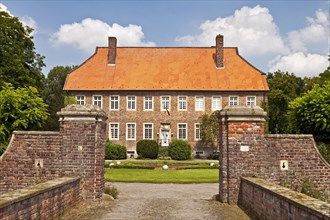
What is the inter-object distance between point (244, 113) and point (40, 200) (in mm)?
5235

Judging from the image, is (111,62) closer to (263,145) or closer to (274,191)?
(263,145)

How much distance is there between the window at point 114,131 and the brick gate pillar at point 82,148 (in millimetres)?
26928

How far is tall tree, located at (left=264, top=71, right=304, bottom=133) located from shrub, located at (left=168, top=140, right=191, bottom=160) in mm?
12561

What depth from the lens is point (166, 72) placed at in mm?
38438

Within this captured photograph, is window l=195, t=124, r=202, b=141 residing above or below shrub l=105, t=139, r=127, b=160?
above

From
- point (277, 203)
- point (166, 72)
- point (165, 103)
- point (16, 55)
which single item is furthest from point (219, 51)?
point (277, 203)

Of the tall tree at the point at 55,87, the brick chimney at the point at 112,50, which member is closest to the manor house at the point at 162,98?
the brick chimney at the point at 112,50

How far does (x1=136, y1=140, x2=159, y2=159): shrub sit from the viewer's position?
34.1m

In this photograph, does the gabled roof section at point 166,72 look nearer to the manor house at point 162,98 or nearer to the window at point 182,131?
the manor house at point 162,98

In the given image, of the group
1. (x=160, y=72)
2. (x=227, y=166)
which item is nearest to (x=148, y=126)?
(x=160, y=72)

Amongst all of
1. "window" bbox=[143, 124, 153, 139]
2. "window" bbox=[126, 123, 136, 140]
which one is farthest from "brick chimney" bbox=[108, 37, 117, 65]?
"window" bbox=[143, 124, 153, 139]

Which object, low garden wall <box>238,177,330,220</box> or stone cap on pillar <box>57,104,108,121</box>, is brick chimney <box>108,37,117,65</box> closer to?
stone cap on pillar <box>57,104,108,121</box>

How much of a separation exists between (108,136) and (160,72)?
8.11 m

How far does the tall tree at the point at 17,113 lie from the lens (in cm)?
1880
